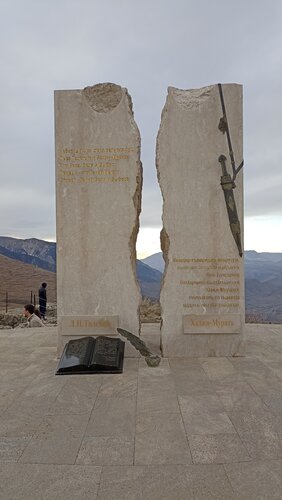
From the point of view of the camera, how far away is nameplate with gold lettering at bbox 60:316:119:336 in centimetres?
664

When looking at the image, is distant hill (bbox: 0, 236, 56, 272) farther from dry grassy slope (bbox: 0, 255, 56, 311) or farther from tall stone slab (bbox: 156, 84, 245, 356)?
tall stone slab (bbox: 156, 84, 245, 356)

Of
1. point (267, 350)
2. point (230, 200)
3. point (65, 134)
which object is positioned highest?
point (65, 134)

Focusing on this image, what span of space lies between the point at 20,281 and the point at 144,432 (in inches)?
1008

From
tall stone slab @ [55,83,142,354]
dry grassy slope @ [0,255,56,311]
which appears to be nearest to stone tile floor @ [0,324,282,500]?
tall stone slab @ [55,83,142,354]

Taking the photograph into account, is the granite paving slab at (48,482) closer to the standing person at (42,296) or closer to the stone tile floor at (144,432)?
the stone tile floor at (144,432)

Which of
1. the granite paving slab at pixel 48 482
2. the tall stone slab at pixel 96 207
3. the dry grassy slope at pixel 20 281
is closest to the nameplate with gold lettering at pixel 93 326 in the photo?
the tall stone slab at pixel 96 207

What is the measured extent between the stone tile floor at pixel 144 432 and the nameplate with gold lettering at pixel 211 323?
629 mm

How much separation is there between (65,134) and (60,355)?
378 cm

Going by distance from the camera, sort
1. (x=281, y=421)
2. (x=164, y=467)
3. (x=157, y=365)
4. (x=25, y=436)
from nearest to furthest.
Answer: (x=164, y=467), (x=25, y=436), (x=281, y=421), (x=157, y=365)

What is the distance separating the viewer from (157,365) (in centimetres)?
605

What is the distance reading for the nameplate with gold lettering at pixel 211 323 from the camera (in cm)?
661

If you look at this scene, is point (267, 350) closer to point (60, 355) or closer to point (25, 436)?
point (60, 355)

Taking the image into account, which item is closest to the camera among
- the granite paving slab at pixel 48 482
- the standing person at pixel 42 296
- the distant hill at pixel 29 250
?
the granite paving slab at pixel 48 482

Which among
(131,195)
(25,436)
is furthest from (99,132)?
(25,436)
